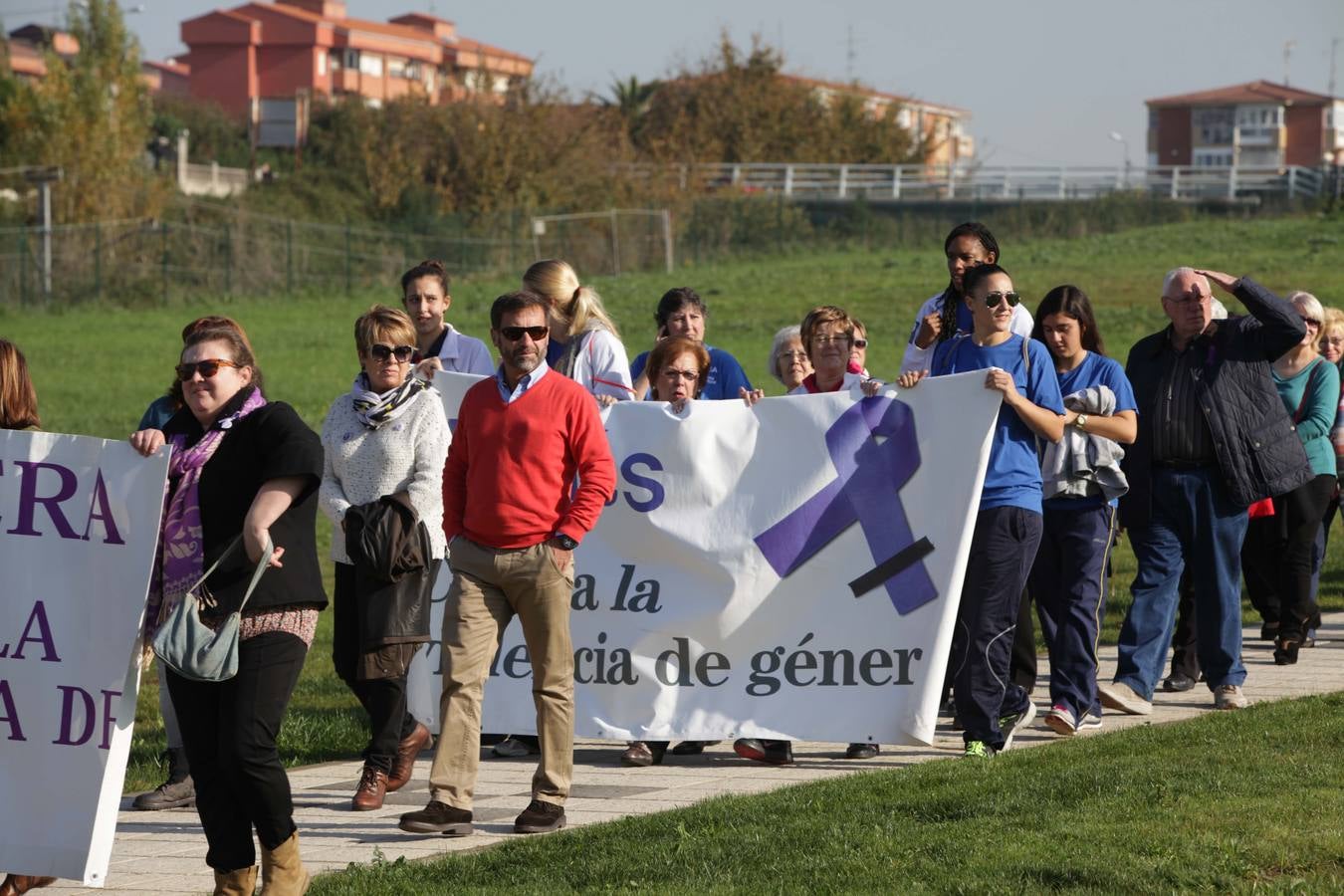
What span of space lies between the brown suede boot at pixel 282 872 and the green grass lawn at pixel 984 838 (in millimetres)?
144

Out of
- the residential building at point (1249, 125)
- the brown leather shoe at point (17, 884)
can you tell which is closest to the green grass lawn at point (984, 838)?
the brown leather shoe at point (17, 884)

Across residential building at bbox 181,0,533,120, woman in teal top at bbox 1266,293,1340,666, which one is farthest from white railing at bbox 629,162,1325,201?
woman in teal top at bbox 1266,293,1340,666

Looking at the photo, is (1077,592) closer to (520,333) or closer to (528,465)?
(528,465)

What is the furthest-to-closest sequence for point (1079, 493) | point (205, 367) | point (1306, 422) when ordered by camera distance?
point (1306, 422), point (1079, 493), point (205, 367)

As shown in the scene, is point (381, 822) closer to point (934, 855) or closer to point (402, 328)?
point (402, 328)

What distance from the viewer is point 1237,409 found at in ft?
30.3

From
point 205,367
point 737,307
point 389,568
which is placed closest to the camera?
point 205,367

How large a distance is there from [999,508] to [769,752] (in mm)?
1418

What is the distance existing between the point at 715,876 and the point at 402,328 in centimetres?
260

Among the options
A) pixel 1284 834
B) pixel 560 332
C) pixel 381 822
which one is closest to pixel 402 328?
pixel 560 332

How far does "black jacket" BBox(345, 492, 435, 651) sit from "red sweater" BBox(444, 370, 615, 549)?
0.33m

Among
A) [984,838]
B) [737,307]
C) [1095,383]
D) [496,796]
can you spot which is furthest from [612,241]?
[984,838]

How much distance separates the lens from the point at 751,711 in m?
8.37

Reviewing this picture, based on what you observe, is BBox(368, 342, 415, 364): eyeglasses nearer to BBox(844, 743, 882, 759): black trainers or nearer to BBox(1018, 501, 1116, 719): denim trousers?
BBox(844, 743, 882, 759): black trainers
